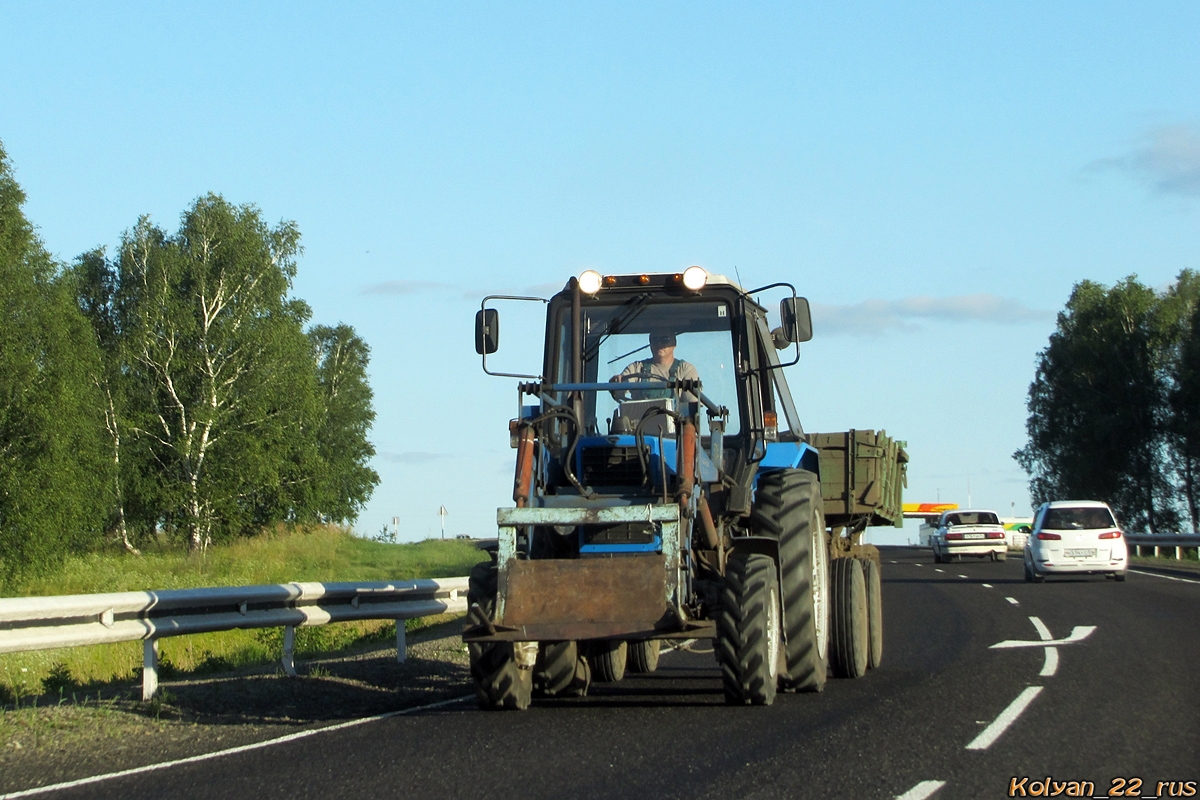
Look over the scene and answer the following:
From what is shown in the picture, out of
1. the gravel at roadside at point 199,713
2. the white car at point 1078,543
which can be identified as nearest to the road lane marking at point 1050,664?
the gravel at roadside at point 199,713

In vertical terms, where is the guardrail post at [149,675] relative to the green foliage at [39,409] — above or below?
below

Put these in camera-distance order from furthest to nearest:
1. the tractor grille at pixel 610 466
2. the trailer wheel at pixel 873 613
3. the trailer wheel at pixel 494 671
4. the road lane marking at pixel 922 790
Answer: the trailer wheel at pixel 873 613 < the tractor grille at pixel 610 466 < the trailer wheel at pixel 494 671 < the road lane marking at pixel 922 790

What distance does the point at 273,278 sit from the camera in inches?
1892

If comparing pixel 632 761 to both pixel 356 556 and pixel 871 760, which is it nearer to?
pixel 871 760

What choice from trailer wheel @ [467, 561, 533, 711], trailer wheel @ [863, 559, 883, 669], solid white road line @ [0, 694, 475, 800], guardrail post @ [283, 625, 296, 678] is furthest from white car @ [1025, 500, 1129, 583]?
trailer wheel @ [467, 561, 533, 711]

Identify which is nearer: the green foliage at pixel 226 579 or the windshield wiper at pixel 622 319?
the windshield wiper at pixel 622 319

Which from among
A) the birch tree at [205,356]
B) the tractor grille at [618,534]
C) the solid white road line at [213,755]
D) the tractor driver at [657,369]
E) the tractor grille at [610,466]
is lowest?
the solid white road line at [213,755]

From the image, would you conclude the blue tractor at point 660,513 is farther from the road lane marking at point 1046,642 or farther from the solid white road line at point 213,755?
the road lane marking at point 1046,642

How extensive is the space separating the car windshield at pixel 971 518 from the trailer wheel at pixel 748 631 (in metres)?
36.7

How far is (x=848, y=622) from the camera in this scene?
36.8 ft

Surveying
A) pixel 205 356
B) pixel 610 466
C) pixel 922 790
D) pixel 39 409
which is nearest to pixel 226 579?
pixel 39 409

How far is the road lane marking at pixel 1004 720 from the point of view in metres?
7.74

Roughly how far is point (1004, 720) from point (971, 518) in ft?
121

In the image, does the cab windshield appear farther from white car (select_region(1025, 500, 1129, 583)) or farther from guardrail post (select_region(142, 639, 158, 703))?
white car (select_region(1025, 500, 1129, 583))
